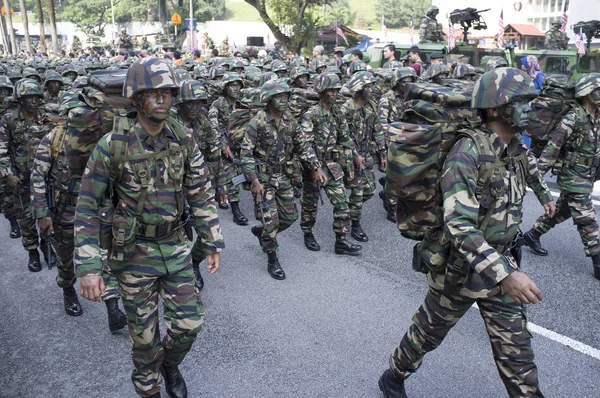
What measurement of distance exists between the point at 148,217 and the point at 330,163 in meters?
3.66

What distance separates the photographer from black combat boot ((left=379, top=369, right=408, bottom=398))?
3662 millimetres

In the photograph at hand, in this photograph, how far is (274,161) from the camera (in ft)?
20.0

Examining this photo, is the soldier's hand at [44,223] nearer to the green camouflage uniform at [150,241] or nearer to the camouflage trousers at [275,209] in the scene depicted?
the green camouflage uniform at [150,241]

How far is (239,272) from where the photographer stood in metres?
6.14

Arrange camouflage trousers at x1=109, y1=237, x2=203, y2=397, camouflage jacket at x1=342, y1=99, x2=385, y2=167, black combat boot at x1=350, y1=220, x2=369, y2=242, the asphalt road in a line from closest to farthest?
camouflage trousers at x1=109, y1=237, x2=203, y2=397, the asphalt road, black combat boot at x1=350, y1=220, x2=369, y2=242, camouflage jacket at x1=342, y1=99, x2=385, y2=167

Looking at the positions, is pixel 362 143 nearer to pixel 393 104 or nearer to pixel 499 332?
pixel 393 104

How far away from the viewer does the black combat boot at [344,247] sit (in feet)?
21.7

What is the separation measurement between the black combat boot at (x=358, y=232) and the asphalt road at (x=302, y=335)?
527mm

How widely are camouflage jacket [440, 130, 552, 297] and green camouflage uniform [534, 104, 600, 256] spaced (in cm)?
290

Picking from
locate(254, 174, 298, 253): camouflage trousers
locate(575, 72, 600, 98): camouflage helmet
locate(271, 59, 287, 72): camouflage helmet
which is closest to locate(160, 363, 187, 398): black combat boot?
locate(254, 174, 298, 253): camouflage trousers

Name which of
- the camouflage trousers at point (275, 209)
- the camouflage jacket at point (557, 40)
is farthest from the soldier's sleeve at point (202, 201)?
the camouflage jacket at point (557, 40)

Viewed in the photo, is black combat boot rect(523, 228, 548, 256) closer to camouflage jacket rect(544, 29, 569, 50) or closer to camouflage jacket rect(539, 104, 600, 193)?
camouflage jacket rect(539, 104, 600, 193)

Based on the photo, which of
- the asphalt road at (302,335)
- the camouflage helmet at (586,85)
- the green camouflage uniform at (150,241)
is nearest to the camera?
the green camouflage uniform at (150,241)

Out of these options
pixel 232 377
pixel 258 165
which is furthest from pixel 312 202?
pixel 232 377
